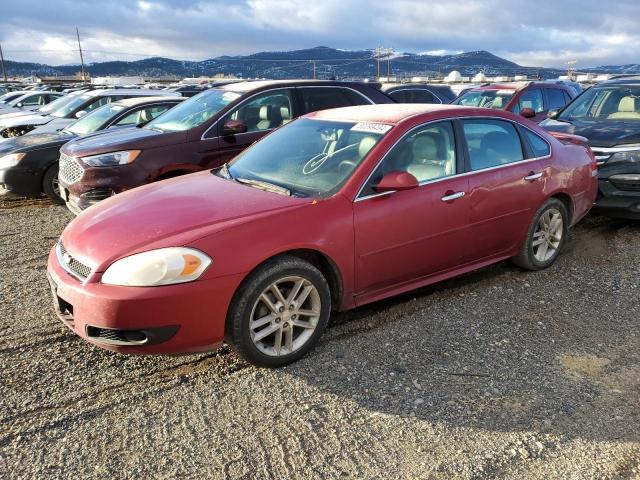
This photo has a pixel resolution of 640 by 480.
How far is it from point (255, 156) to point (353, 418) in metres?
2.40

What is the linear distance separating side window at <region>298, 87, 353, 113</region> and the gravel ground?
3.43 meters

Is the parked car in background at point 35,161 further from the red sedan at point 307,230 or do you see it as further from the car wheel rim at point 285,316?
the car wheel rim at point 285,316

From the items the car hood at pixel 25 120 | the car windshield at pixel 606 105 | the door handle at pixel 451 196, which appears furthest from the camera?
the car hood at pixel 25 120

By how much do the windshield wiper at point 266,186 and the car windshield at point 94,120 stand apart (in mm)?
5536

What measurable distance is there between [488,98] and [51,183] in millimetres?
8929

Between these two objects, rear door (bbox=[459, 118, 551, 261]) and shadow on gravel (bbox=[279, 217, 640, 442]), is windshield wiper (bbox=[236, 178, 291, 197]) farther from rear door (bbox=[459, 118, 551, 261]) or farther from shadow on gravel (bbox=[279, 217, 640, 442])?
rear door (bbox=[459, 118, 551, 261])

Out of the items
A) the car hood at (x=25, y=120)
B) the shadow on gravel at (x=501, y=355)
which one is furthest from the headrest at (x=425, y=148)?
the car hood at (x=25, y=120)

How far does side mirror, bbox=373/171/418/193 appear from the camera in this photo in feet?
11.9

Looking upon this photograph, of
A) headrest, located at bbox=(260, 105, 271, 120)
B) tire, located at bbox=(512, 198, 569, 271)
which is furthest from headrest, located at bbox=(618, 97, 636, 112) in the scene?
headrest, located at bbox=(260, 105, 271, 120)

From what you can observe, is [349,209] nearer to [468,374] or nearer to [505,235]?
[468,374]

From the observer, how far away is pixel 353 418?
9.62 feet

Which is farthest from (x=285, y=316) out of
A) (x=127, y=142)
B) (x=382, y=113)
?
(x=127, y=142)

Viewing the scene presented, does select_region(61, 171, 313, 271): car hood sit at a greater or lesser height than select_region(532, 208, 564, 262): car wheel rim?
greater

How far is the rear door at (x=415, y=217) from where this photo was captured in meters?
3.69
